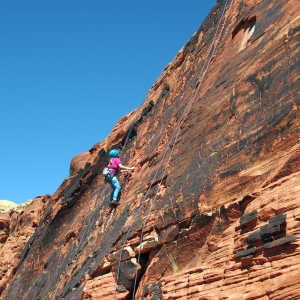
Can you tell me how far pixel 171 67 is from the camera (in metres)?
18.4

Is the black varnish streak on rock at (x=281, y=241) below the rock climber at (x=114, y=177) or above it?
below

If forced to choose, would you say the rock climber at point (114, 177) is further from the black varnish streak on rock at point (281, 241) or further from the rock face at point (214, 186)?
the black varnish streak on rock at point (281, 241)

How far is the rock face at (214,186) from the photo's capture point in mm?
7453

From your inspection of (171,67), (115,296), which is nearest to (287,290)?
(115,296)

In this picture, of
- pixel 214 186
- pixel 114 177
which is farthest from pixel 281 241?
pixel 114 177

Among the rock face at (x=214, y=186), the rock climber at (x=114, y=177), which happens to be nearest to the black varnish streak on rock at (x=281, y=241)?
the rock face at (x=214, y=186)

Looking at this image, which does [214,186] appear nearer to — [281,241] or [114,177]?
[281,241]

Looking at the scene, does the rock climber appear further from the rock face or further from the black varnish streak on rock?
the black varnish streak on rock

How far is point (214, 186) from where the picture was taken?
9.70 metres

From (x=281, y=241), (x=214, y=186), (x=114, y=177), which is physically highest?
(x=114, y=177)

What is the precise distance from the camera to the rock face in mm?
7453

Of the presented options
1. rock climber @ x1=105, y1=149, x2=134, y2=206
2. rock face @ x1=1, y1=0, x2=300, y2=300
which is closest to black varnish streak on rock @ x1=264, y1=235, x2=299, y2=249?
rock face @ x1=1, y1=0, x2=300, y2=300

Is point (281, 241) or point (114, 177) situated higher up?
point (114, 177)

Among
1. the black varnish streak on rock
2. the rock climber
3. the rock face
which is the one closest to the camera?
the black varnish streak on rock
